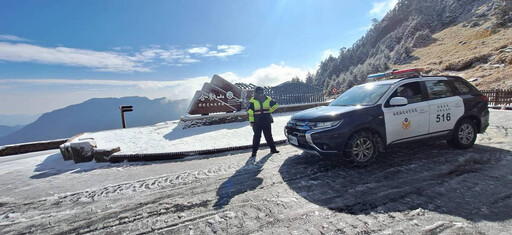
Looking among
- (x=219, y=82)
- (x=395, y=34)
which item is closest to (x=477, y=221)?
(x=219, y=82)

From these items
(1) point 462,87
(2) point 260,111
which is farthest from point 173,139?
(1) point 462,87

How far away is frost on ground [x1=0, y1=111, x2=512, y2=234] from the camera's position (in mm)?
2664

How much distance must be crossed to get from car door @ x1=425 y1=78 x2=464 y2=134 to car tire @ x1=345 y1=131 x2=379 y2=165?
1496 millimetres

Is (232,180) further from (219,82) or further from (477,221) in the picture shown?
(219,82)

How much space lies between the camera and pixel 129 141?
884 centimetres

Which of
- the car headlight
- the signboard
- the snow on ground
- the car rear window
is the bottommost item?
the snow on ground

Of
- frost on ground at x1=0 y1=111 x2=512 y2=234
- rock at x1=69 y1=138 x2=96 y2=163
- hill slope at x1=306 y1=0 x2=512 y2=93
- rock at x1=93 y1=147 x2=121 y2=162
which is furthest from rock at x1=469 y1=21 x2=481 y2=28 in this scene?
rock at x1=69 y1=138 x2=96 y2=163

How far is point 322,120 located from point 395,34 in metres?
98.2

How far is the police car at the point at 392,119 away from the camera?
14.2 feet

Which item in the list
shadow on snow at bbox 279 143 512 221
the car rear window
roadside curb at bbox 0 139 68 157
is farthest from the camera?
roadside curb at bbox 0 139 68 157

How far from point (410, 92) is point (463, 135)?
1.66 meters

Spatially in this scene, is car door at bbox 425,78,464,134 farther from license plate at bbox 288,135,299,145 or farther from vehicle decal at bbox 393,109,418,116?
license plate at bbox 288,135,299,145

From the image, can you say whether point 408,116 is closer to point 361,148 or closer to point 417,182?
point 361,148

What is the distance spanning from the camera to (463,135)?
5117 millimetres
